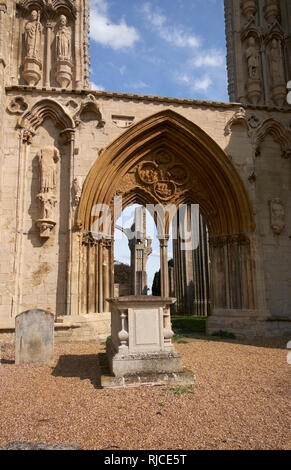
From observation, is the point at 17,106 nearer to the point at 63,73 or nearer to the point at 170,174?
the point at 63,73

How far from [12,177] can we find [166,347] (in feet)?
19.7

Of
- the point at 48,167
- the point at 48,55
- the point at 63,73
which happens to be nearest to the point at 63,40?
the point at 48,55

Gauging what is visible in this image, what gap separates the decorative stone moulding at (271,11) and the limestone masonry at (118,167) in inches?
1.7

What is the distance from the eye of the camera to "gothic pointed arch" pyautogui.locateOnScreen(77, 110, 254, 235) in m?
8.60

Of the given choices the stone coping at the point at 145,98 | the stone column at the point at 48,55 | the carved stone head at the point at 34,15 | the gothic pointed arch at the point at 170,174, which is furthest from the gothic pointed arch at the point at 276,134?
the carved stone head at the point at 34,15

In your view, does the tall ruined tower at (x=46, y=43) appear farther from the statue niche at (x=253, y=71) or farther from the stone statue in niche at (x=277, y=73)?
the stone statue in niche at (x=277, y=73)

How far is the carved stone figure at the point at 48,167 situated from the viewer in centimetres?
811

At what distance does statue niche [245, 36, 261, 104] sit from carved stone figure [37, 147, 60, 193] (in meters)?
6.00

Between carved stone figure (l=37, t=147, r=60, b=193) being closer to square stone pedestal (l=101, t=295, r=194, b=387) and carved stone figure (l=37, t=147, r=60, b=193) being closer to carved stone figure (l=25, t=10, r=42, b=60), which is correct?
carved stone figure (l=25, t=10, r=42, b=60)

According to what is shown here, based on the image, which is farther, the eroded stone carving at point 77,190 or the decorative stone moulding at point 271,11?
the decorative stone moulding at point 271,11

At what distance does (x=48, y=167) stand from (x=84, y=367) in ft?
17.0

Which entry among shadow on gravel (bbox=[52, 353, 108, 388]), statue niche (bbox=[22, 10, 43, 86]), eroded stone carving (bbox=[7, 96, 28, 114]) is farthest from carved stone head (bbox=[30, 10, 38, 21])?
shadow on gravel (bbox=[52, 353, 108, 388])

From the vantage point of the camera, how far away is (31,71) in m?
8.67

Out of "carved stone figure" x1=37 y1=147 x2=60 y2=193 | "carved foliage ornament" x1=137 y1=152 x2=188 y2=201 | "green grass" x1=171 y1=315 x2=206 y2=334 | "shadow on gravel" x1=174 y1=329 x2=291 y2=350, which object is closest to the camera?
"shadow on gravel" x1=174 y1=329 x2=291 y2=350
